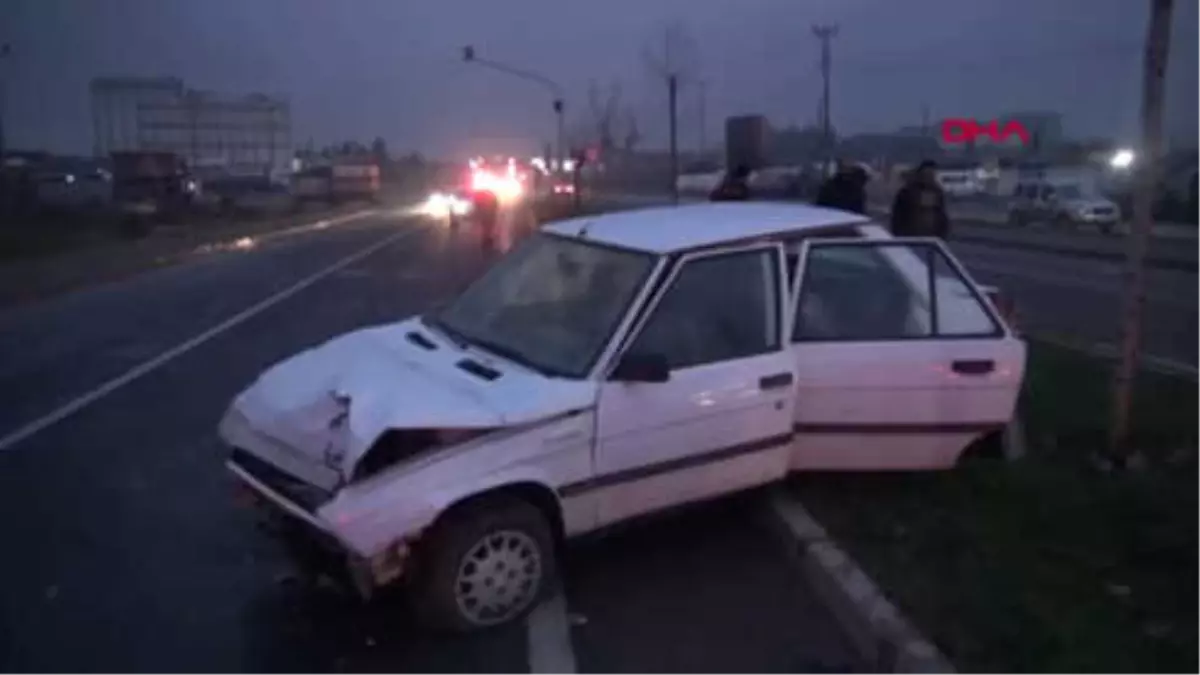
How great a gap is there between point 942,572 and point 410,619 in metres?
2.23

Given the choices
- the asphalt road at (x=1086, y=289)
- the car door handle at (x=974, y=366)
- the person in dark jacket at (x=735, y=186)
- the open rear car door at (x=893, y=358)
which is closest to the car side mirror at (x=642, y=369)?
the open rear car door at (x=893, y=358)

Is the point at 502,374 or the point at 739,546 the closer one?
the point at 502,374

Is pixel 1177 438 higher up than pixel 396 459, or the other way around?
pixel 396 459

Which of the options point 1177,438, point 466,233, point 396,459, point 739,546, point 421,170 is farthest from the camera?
point 421,170

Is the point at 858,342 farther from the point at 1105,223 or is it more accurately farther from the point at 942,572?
the point at 1105,223

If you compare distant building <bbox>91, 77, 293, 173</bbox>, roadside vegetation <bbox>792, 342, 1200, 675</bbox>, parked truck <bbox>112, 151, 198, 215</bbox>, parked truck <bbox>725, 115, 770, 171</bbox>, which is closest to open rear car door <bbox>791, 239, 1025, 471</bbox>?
roadside vegetation <bbox>792, 342, 1200, 675</bbox>

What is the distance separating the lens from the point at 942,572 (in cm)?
535

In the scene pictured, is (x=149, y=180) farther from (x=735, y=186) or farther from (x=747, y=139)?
(x=735, y=186)

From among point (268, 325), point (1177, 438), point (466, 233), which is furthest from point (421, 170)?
point (1177, 438)

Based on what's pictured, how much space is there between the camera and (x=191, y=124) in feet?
304

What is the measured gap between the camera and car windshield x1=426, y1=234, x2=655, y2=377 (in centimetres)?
570

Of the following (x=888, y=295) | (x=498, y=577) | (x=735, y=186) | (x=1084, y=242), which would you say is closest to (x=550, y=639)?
(x=498, y=577)

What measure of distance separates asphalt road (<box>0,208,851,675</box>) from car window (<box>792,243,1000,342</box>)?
1.15 metres

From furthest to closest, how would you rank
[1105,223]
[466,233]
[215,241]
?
[1105,223] → [466,233] → [215,241]
